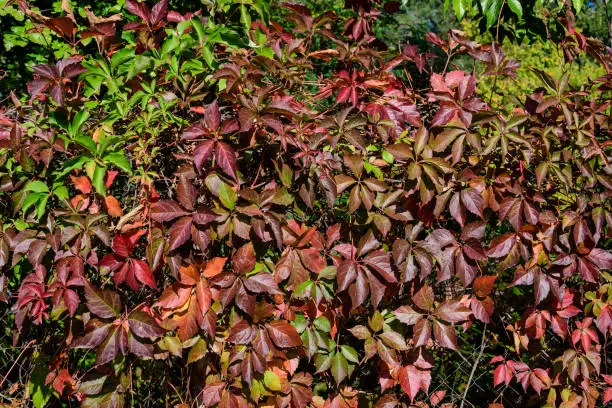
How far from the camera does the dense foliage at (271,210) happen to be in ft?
5.72

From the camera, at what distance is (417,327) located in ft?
6.42

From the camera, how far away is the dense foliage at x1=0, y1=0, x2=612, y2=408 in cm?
174

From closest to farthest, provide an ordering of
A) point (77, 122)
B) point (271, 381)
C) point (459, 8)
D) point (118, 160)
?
point (118, 160)
point (77, 122)
point (271, 381)
point (459, 8)

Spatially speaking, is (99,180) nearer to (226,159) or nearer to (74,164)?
(74,164)

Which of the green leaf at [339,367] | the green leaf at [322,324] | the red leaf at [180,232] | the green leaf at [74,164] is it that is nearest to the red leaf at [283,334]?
the green leaf at [322,324]

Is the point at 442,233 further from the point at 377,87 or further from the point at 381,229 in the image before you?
the point at 377,87

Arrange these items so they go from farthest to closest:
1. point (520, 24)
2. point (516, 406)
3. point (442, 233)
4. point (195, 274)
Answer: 1. point (520, 24)
2. point (516, 406)
3. point (442, 233)
4. point (195, 274)

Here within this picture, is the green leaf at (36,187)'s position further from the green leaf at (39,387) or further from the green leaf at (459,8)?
the green leaf at (459,8)

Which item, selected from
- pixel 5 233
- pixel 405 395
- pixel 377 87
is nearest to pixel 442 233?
pixel 377 87

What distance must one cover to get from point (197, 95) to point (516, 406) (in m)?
2.02

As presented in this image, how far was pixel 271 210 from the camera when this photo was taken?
183cm

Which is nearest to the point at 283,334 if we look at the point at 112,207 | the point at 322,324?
the point at 322,324

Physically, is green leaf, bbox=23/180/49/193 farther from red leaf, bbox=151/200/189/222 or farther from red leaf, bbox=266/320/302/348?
red leaf, bbox=266/320/302/348

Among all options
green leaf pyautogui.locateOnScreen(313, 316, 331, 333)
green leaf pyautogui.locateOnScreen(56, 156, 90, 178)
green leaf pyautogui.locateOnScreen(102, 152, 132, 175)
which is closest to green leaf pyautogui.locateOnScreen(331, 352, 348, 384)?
green leaf pyautogui.locateOnScreen(313, 316, 331, 333)
